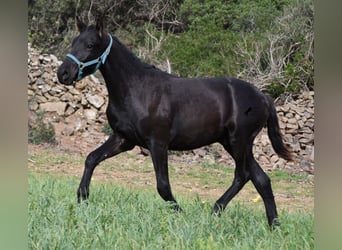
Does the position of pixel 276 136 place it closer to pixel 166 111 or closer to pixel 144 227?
pixel 166 111

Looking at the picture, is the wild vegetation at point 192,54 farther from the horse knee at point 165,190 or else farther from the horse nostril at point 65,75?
the horse nostril at point 65,75

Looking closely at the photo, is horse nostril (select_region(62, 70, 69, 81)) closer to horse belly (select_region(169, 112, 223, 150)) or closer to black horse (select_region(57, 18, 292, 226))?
black horse (select_region(57, 18, 292, 226))

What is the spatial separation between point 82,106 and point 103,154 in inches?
165

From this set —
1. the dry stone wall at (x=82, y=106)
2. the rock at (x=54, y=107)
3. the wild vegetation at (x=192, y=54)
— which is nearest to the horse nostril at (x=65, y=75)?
the wild vegetation at (x=192, y=54)

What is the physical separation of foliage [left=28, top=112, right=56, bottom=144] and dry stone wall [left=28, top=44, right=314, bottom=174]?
0.77 feet

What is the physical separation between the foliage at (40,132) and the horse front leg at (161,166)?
3985 mm

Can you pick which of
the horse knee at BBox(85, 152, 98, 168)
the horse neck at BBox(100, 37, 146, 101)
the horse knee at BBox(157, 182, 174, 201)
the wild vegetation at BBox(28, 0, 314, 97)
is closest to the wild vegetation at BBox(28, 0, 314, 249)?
the wild vegetation at BBox(28, 0, 314, 97)

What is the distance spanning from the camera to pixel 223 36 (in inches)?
273

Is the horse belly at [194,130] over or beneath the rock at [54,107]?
over

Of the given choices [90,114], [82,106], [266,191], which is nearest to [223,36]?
[90,114]

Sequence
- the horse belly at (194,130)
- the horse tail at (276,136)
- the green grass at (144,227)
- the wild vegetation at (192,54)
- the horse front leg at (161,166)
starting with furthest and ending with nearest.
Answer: the wild vegetation at (192,54)
the horse tail at (276,136)
the horse belly at (194,130)
the horse front leg at (161,166)
the green grass at (144,227)

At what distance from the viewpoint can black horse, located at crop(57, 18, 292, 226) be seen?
3328mm

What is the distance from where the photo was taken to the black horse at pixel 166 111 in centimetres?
333
